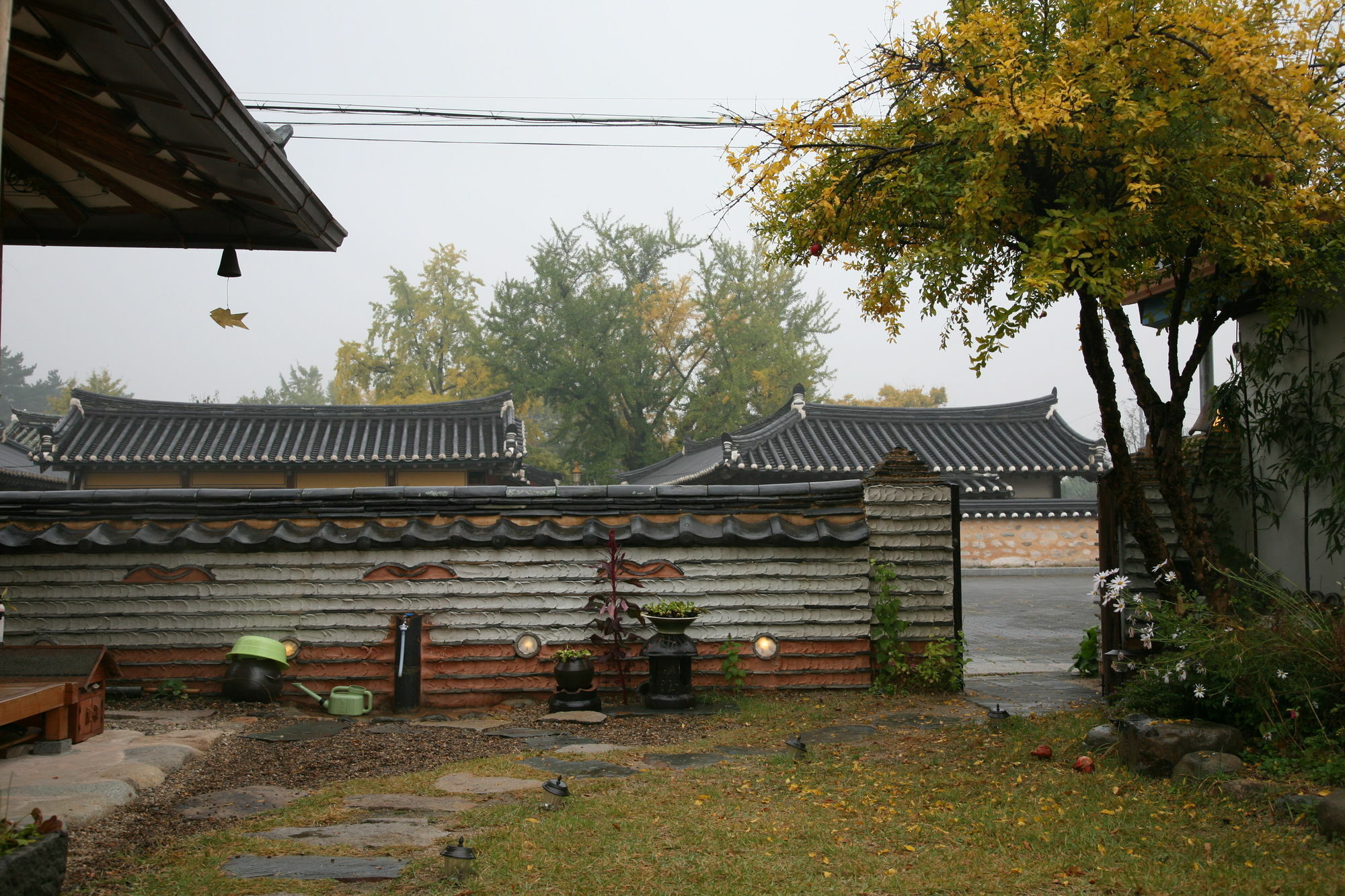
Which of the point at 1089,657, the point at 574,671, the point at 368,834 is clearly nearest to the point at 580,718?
the point at 574,671

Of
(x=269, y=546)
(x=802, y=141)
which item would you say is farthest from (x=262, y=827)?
(x=802, y=141)

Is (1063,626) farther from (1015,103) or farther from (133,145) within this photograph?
(133,145)

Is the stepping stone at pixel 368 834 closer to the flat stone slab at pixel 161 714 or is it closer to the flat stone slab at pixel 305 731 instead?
the flat stone slab at pixel 305 731

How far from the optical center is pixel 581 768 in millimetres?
6340

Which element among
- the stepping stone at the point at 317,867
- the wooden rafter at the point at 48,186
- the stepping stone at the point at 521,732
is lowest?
the stepping stone at the point at 521,732

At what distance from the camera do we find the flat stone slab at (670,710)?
27.0 ft

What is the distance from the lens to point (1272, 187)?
635 cm

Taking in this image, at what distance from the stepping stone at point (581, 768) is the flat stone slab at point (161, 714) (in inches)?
121

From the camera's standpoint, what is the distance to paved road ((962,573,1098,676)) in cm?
1169

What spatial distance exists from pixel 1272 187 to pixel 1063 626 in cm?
1073

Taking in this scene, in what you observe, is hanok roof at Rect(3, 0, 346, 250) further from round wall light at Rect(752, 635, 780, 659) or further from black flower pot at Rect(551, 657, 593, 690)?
round wall light at Rect(752, 635, 780, 659)

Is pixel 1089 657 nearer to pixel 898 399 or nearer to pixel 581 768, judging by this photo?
pixel 581 768

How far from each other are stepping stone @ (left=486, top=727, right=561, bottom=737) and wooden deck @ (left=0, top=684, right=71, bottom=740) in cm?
276

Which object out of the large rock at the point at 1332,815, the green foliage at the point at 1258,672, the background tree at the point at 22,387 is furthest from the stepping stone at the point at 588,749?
the background tree at the point at 22,387
